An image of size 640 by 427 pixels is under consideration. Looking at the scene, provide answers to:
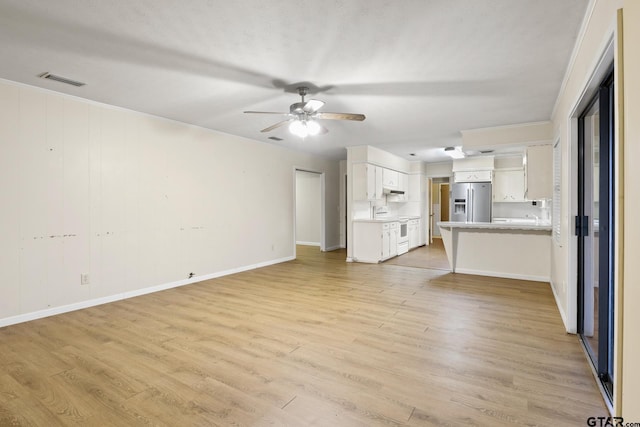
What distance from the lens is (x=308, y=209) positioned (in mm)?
9945

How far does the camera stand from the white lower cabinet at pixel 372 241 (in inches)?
263

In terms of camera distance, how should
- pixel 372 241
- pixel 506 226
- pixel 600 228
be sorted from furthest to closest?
1. pixel 372 241
2. pixel 506 226
3. pixel 600 228

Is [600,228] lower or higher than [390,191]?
lower

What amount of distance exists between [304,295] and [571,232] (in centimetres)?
307

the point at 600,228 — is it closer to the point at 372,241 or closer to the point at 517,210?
the point at 372,241

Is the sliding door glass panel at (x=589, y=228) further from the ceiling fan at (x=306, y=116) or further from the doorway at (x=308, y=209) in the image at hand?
the doorway at (x=308, y=209)

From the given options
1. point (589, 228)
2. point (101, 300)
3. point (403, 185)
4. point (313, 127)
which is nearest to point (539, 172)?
point (589, 228)

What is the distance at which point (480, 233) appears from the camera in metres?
5.57

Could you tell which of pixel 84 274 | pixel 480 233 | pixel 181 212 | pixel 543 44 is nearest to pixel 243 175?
pixel 181 212

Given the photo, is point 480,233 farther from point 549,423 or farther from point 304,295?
point 549,423

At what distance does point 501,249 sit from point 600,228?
354cm

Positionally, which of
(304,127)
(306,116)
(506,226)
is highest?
(306,116)

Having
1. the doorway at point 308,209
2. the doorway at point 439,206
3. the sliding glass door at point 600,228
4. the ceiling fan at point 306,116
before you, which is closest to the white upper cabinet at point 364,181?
the doorway at point 308,209

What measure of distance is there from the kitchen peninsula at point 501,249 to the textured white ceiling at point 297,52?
1915mm
